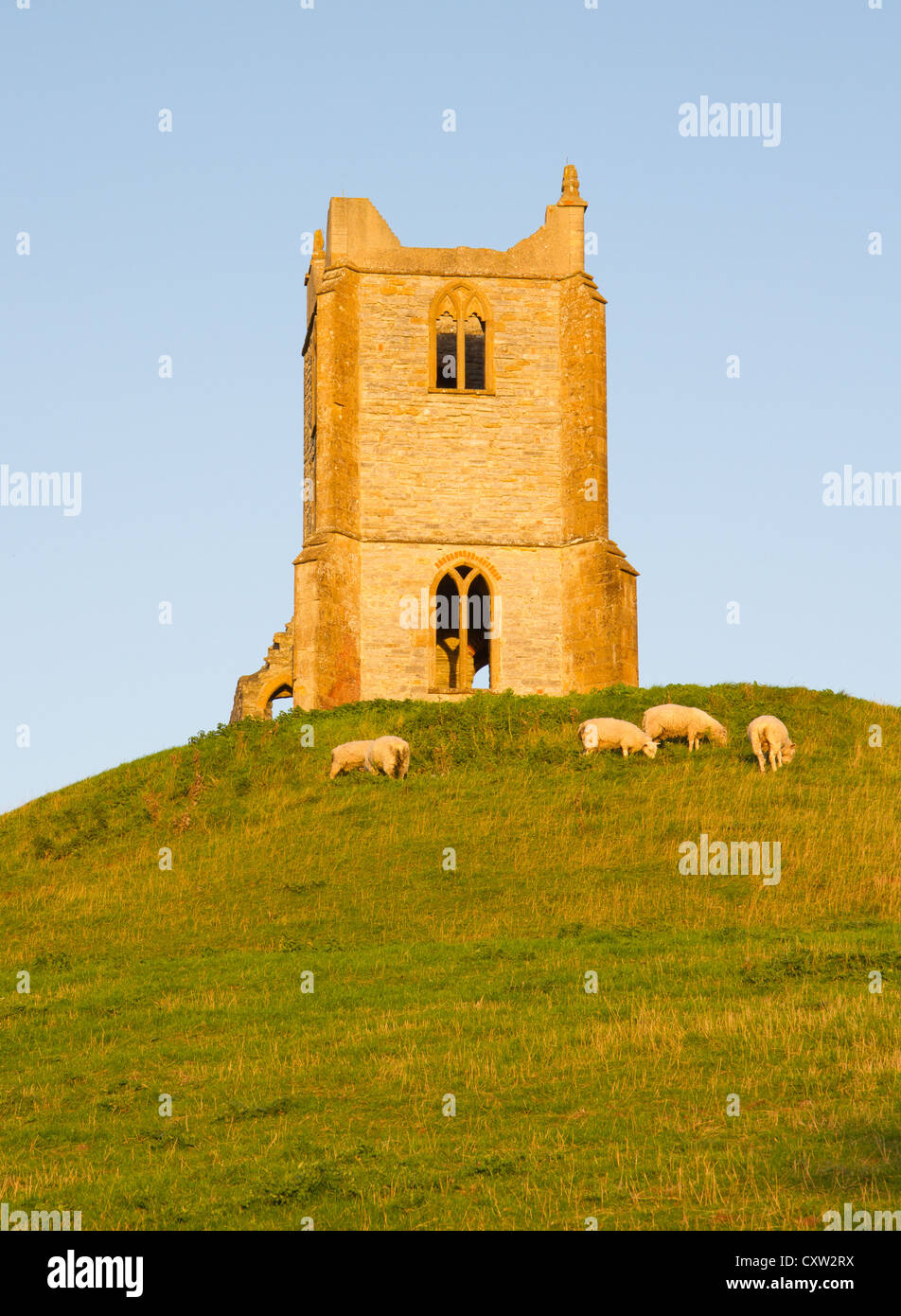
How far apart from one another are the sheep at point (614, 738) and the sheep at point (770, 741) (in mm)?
2035

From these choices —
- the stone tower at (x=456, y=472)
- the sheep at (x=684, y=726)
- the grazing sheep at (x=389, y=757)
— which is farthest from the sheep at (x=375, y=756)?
the stone tower at (x=456, y=472)

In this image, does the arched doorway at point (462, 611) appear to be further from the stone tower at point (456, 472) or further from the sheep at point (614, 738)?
the sheep at point (614, 738)

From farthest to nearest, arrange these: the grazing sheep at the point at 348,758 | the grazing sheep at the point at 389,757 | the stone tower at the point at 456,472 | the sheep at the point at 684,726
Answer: the stone tower at the point at 456,472
the sheep at the point at 684,726
the grazing sheep at the point at 348,758
the grazing sheep at the point at 389,757

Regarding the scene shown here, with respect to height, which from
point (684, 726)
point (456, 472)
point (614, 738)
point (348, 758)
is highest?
point (456, 472)

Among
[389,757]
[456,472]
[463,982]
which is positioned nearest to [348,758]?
[389,757]

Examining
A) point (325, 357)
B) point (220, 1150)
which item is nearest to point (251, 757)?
point (325, 357)

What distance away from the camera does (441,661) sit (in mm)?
50188

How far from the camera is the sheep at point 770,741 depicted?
30.4 meters

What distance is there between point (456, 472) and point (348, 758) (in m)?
15.0

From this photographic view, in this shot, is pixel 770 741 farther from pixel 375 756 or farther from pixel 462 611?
pixel 462 611

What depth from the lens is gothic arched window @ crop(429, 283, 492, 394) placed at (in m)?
46.1

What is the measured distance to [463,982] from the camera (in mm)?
19875

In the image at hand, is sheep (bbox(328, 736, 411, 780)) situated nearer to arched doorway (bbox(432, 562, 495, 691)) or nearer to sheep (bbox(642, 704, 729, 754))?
sheep (bbox(642, 704, 729, 754))
